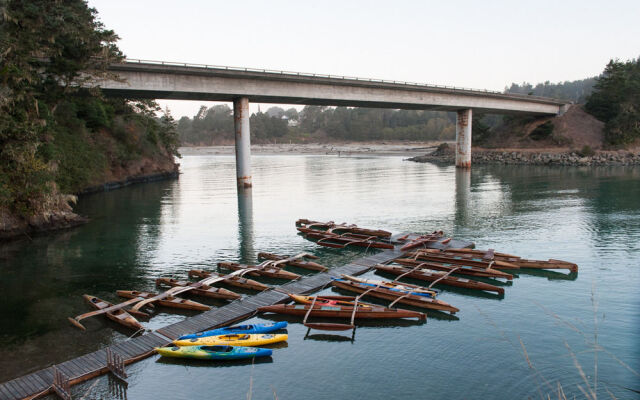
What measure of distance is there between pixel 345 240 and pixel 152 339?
15.5 meters

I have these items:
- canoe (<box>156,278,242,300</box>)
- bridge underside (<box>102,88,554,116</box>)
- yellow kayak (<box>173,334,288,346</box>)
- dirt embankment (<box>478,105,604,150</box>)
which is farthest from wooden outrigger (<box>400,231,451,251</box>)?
dirt embankment (<box>478,105,604,150</box>)

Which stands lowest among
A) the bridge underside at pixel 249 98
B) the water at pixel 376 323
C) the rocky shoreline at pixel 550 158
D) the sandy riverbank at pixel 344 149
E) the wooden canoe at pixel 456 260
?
the water at pixel 376 323

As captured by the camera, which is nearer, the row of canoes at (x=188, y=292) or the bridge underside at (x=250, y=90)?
the row of canoes at (x=188, y=292)

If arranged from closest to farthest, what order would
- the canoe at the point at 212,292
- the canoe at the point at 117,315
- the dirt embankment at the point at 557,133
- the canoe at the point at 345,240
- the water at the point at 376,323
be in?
the water at the point at 376,323, the canoe at the point at 117,315, the canoe at the point at 212,292, the canoe at the point at 345,240, the dirt embankment at the point at 557,133

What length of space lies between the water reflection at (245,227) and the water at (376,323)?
140 mm

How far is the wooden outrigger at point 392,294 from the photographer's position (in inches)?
695

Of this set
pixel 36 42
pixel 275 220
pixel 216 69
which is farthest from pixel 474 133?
pixel 36 42

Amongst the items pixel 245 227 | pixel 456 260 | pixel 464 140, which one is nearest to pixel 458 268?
pixel 456 260

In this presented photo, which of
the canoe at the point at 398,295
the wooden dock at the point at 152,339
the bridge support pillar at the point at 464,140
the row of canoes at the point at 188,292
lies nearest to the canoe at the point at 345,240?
the wooden dock at the point at 152,339

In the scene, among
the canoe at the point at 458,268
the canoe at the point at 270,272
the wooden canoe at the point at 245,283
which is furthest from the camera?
the canoe at the point at 270,272

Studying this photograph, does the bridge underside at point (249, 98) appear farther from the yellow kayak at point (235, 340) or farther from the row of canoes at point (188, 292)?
the yellow kayak at point (235, 340)

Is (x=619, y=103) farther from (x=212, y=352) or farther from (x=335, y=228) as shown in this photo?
(x=212, y=352)

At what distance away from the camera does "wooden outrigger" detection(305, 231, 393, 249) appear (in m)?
27.5

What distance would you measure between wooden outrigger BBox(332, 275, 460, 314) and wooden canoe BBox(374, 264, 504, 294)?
2207mm
